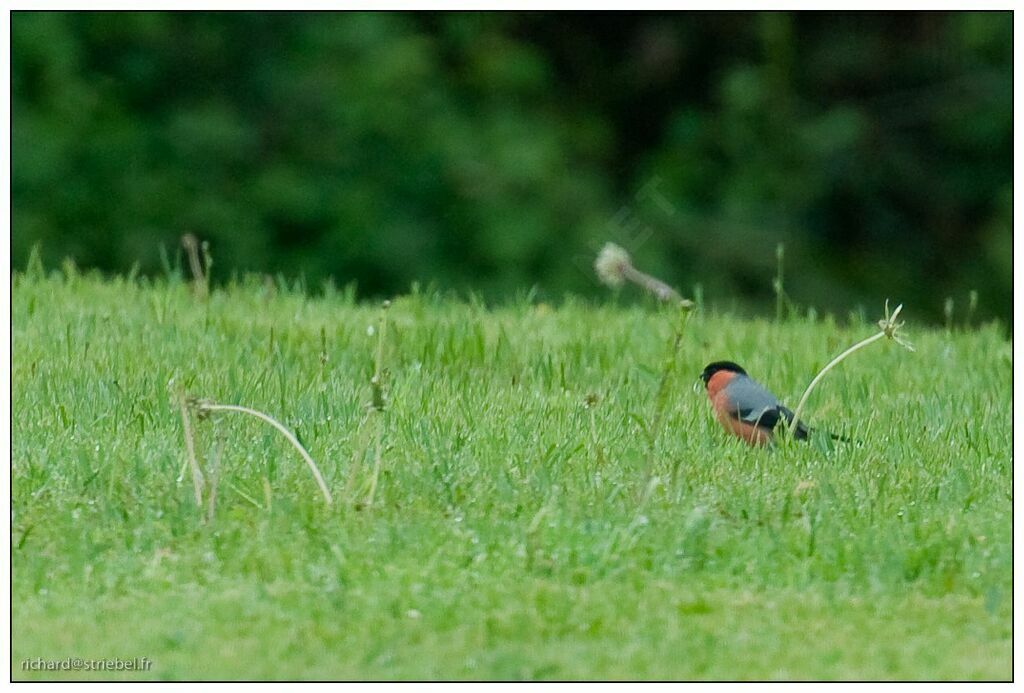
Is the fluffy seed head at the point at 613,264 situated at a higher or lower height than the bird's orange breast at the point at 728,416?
higher

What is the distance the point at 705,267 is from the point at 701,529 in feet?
44.2

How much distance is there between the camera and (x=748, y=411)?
6148 millimetres

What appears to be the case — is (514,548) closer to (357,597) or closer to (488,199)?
(357,597)

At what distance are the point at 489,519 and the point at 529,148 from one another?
13.4m

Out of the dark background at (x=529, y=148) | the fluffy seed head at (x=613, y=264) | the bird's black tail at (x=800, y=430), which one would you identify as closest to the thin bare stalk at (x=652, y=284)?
the fluffy seed head at (x=613, y=264)

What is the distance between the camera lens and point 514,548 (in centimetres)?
499

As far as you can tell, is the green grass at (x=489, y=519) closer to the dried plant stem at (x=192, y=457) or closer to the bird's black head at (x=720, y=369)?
the dried plant stem at (x=192, y=457)

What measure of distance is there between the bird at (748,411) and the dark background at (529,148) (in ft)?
34.4

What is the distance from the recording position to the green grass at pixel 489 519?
4.41 meters

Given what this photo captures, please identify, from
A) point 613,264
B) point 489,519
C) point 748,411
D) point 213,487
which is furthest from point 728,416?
point 213,487

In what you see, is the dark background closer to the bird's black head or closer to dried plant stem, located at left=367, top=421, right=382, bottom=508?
the bird's black head

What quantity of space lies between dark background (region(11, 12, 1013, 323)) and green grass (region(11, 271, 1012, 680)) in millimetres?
9865

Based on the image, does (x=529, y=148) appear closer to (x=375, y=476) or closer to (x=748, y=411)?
(x=748, y=411)

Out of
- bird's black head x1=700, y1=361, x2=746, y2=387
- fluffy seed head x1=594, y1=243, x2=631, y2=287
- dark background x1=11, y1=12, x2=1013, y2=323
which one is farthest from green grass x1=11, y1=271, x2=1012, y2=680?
dark background x1=11, y1=12, x2=1013, y2=323
